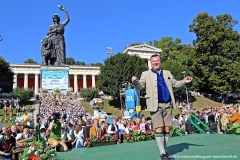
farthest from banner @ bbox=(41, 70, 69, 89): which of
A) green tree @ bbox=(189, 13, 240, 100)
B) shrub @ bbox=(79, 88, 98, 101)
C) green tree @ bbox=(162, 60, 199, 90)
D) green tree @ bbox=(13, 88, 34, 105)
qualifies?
green tree @ bbox=(189, 13, 240, 100)

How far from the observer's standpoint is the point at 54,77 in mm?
26812

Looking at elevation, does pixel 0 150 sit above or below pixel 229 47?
below

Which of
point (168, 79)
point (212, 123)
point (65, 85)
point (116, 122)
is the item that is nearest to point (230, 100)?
point (65, 85)

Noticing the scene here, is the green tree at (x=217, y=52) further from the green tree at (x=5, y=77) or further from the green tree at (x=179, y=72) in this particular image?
the green tree at (x=5, y=77)

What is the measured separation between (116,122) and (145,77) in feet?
25.8

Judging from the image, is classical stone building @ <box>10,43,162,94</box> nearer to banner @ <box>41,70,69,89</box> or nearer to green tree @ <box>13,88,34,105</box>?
green tree @ <box>13,88,34,105</box>

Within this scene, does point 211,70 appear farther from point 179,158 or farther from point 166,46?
point 179,158

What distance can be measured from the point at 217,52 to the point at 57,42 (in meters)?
30.6

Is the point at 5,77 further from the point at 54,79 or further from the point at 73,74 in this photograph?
the point at 54,79

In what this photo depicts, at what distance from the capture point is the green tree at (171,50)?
59312 mm

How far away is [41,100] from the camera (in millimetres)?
26484

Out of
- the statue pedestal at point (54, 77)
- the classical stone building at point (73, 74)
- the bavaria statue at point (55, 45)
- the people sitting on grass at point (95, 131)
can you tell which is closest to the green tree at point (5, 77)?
the classical stone building at point (73, 74)

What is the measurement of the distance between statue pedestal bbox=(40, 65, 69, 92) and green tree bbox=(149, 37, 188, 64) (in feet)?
126

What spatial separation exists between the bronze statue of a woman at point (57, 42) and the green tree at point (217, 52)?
27412 millimetres
